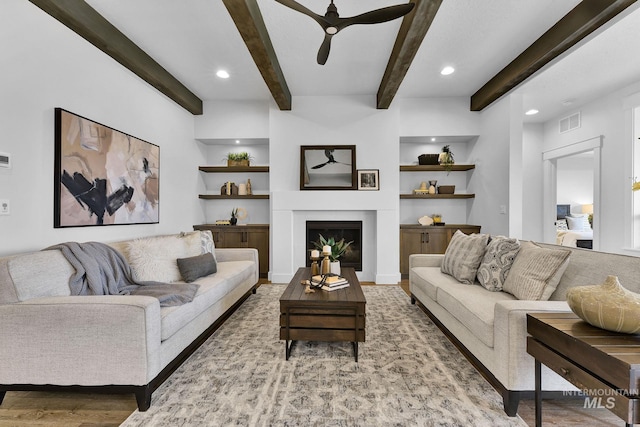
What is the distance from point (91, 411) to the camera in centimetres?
165

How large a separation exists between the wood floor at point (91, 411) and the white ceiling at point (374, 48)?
2900mm

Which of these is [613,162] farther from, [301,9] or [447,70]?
[301,9]

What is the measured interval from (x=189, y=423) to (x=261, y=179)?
4.10 m

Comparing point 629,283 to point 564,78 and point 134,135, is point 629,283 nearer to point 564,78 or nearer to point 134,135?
point 564,78

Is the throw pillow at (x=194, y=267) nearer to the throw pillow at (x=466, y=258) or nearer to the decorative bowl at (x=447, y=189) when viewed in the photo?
the throw pillow at (x=466, y=258)

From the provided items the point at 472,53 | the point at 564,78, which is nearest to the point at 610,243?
the point at 564,78

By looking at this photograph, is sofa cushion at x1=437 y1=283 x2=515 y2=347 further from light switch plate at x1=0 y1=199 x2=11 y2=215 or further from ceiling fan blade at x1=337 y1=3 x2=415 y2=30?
light switch plate at x1=0 y1=199 x2=11 y2=215

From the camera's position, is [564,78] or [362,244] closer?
[564,78]

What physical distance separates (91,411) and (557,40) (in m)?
4.54

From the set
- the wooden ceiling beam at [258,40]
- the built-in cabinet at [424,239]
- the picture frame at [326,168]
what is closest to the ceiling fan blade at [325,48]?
the wooden ceiling beam at [258,40]

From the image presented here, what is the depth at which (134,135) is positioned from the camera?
3.35m

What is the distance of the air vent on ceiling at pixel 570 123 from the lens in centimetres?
457

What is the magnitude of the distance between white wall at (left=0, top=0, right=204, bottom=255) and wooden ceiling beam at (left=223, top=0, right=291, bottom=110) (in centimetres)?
141

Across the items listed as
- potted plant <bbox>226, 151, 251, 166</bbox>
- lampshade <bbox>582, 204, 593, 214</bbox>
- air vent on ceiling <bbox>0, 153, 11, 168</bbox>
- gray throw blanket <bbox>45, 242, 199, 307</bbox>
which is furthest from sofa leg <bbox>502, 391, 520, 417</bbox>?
Result: lampshade <bbox>582, 204, 593, 214</bbox>
